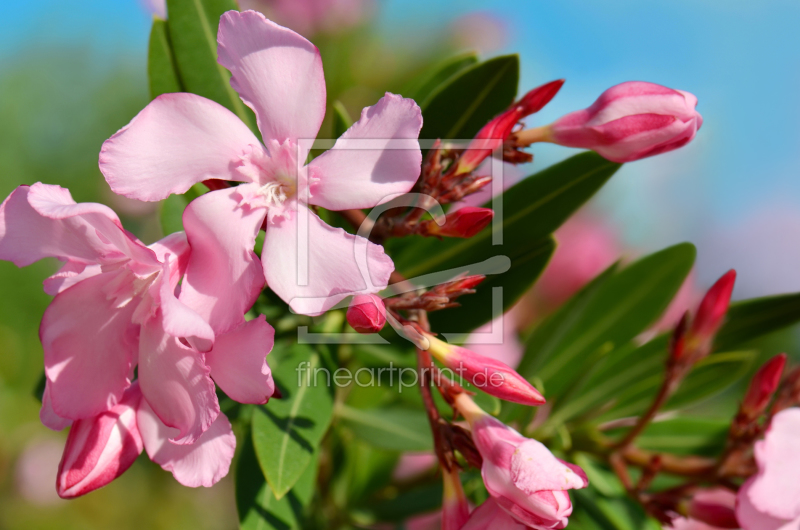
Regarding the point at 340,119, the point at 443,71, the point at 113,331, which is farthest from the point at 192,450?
the point at 443,71

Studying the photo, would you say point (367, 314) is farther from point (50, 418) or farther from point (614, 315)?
point (614, 315)

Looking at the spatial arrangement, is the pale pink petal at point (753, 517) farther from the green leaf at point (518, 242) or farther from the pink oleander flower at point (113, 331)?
the pink oleander flower at point (113, 331)

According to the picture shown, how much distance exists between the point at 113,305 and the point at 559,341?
35.4 inches

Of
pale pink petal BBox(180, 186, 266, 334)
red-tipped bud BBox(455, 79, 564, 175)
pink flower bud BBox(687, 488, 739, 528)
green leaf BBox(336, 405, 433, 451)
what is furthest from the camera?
green leaf BBox(336, 405, 433, 451)

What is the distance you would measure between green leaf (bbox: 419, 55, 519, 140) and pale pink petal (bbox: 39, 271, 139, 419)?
2.03 feet

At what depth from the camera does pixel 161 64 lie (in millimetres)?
995

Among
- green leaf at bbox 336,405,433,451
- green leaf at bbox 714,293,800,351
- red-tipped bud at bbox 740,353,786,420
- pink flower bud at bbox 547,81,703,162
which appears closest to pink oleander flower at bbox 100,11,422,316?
pink flower bud at bbox 547,81,703,162

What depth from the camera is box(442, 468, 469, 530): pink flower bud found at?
89cm

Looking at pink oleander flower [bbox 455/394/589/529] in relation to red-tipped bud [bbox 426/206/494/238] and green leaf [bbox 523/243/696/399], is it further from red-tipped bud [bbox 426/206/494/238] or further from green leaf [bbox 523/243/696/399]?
green leaf [bbox 523/243/696/399]

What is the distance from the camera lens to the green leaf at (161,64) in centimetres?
98

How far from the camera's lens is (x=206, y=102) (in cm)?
81

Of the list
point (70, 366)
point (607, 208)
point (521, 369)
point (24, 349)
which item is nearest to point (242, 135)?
point (70, 366)

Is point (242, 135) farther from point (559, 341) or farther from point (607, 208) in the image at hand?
point (607, 208)

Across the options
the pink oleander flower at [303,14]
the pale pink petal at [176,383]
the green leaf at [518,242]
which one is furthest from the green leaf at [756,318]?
the pink oleander flower at [303,14]
